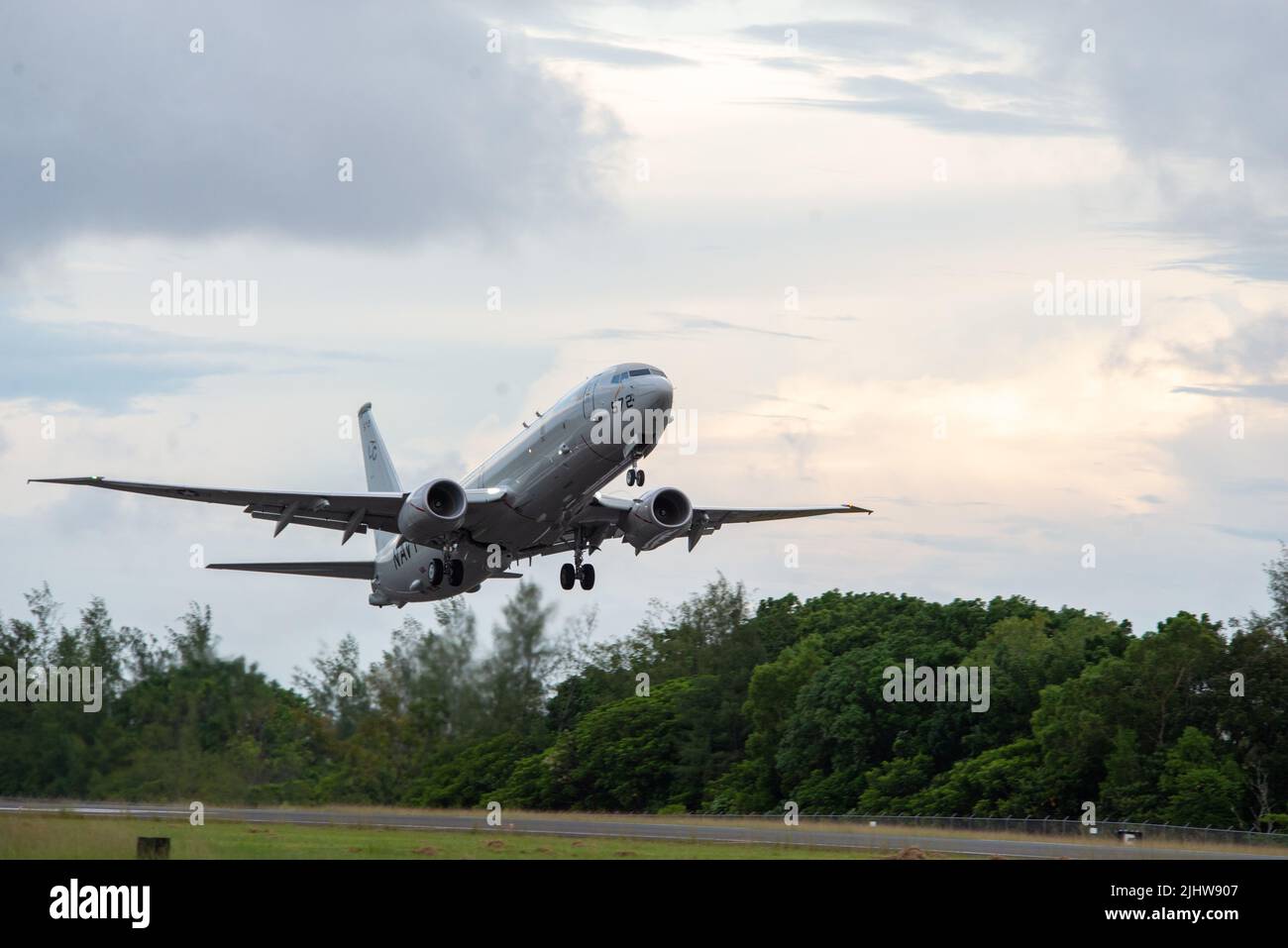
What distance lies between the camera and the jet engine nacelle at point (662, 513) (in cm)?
4119

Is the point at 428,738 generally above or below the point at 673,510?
below

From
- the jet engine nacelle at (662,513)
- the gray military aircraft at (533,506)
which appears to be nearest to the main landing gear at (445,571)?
the gray military aircraft at (533,506)

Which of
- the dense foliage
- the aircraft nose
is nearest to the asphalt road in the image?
the dense foliage

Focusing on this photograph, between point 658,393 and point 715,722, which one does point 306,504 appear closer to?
point 658,393

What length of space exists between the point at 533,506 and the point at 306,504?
6.07 metres

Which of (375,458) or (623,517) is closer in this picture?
(623,517)

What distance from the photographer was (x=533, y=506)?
38.2 m

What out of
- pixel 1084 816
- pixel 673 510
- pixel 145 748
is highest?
pixel 673 510

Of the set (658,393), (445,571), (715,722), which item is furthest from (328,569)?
(715,722)
